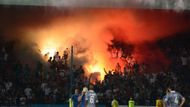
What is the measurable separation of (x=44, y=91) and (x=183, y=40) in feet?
29.1

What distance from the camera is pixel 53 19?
100 ft

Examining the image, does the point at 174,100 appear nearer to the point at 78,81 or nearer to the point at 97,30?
the point at 78,81

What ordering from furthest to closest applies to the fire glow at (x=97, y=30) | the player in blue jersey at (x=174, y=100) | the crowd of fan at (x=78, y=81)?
the fire glow at (x=97, y=30)
the crowd of fan at (x=78, y=81)
the player in blue jersey at (x=174, y=100)

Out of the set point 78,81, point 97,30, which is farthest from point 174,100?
point 97,30

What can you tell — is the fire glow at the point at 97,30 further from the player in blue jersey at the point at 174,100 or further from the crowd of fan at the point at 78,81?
the player in blue jersey at the point at 174,100

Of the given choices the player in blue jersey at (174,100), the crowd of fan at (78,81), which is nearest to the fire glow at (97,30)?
the crowd of fan at (78,81)

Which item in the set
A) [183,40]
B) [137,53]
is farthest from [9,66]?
[183,40]

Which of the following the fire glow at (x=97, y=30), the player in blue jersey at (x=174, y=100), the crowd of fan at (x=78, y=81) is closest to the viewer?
the player in blue jersey at (x=174, y=100)

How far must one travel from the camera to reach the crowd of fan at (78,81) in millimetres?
28375

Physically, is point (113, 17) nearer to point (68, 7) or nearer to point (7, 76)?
point (68, 7)

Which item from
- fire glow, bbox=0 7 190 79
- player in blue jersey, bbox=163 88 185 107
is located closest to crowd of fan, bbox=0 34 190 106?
fire glow, bbox=0 7 190 79

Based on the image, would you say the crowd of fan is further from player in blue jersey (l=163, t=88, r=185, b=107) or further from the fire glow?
player in blue jersey (l=163, t=88, r=185, b=107)

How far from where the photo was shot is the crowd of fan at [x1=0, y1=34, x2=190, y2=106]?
28375 mm

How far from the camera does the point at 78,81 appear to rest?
2909 centimetres
